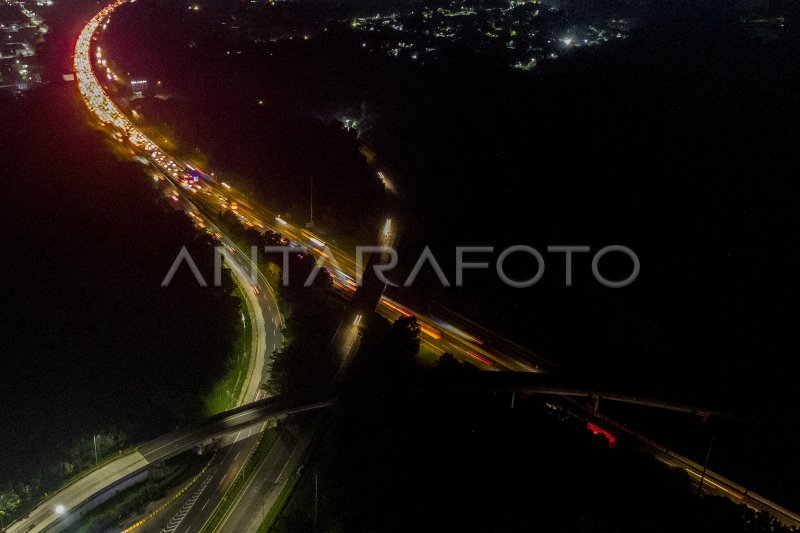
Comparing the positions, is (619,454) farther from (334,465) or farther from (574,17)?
(574,17)

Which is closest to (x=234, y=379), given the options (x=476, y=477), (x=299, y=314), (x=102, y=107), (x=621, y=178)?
(x=299, y=314)

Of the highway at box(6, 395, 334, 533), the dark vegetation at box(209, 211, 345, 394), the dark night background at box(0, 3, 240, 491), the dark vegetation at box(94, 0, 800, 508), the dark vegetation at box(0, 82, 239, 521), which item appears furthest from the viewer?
the dark vegetation at box(94, 0, 800, 508)

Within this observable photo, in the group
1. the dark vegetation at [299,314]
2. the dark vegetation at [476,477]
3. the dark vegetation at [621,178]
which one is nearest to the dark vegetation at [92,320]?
the dark vegetation at [299,314]

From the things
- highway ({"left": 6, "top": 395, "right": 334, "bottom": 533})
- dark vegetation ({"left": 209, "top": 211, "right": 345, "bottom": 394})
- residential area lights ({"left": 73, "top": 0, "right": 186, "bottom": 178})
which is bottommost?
highway ({"left": 6, "top": 395, "right": 334, "bottom": 533})

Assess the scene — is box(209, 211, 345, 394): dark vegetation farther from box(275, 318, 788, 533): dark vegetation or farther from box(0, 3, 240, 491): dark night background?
box(0, 3, 240, 491): dark night background

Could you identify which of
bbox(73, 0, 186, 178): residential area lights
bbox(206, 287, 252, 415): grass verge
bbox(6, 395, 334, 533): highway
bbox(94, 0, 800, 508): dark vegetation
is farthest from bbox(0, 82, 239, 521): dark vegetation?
bbox(94, 0, 800, 508): dark vegetation

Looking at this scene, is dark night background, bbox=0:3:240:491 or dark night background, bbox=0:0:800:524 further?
dark night background, bbox=0:0:800:524

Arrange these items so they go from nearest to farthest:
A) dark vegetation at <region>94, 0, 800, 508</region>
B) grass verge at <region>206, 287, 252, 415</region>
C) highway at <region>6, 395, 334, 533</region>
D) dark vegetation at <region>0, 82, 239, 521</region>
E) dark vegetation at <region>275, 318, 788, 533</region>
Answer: highway at <region>6, 395, 334, 533</region> < dark vegetation at <region>275, 318, 788, 533</region> < dark vegetation at <region>0, 82, 239, 521</region> < grass verge at <region>206, 287, 252, 415</region> < dark vegetation at <region>94, 0, 800, 508</region>

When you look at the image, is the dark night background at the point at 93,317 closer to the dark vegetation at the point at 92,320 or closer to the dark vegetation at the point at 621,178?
the dark vegetation at the point at 92,320

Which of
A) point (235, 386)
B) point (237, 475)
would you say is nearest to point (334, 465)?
point (237, 475)
